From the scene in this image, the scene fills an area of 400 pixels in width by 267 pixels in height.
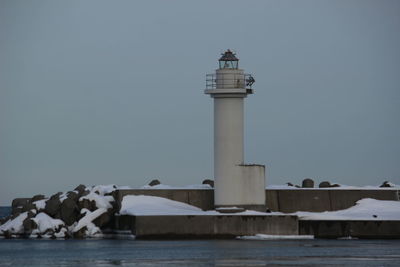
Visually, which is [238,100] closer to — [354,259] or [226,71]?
[226,71]

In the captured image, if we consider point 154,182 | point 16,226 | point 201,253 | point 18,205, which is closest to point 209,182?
point 154,182

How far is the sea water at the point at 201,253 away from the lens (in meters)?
42.5

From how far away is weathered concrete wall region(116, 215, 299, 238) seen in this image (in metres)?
53.6

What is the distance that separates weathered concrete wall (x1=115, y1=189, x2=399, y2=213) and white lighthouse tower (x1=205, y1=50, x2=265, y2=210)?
71.3 inches

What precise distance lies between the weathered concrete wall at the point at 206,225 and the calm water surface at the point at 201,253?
721 millimetres

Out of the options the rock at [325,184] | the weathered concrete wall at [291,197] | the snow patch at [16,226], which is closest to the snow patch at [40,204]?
the snow patch at [16,226]

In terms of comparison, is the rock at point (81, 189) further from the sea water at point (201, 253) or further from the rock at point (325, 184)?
the rock at point (325, 184)

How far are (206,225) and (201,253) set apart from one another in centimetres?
743

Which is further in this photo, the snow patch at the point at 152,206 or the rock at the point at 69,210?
the rock at the point at 69,210

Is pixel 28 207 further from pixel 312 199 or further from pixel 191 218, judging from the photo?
pixel 312 199

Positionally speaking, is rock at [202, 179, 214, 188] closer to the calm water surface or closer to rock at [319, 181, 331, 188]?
rock at [319, 181, 331, 188]

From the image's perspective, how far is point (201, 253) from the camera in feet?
152

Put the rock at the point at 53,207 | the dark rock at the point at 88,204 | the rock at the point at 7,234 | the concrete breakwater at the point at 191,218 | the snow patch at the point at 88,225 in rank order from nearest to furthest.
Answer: the concrete breakwater at the point at 191,218, the snow patch at the point at 88,225, the dark rock at the point at 88,204, the rock at the point at 53,207, the rock at the point at 7,234

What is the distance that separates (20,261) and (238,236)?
12.6 m
